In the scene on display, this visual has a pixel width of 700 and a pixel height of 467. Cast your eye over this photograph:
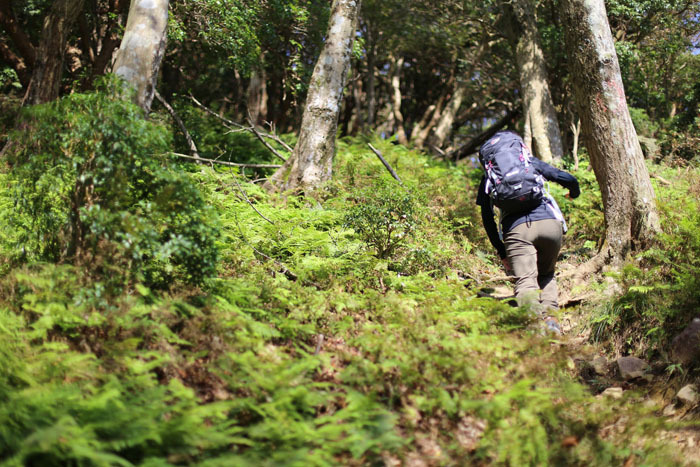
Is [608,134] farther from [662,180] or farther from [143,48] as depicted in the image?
[143,48]

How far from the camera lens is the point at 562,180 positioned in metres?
5.68

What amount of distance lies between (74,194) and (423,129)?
1870 centimetres

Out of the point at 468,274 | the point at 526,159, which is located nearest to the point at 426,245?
the point at 468,274

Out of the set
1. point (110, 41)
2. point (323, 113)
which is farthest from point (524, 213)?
point (110, 41)

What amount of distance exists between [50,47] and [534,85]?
1072cm

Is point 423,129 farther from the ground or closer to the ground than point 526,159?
A: farther from the ground

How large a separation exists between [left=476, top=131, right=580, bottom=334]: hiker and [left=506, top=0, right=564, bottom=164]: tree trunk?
7227 millimetres

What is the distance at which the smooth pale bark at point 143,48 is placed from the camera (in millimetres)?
5352

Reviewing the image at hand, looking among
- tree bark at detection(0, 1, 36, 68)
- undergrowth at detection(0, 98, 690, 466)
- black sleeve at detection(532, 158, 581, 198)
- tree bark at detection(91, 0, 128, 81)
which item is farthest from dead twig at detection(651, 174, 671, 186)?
tree bark at detection(0, 1, 36, 68)

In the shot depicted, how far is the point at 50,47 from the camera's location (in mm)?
10750

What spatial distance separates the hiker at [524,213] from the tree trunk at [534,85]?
23.7 feet

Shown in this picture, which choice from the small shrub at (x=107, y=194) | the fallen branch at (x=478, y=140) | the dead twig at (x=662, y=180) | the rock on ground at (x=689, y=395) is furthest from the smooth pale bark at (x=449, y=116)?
the small shrub at (x=107, y=194)

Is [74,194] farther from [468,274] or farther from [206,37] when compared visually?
[206,37]

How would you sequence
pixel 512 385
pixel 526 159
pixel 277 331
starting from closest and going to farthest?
pixel 512 385, pixel 277 331, pixel 526 159
